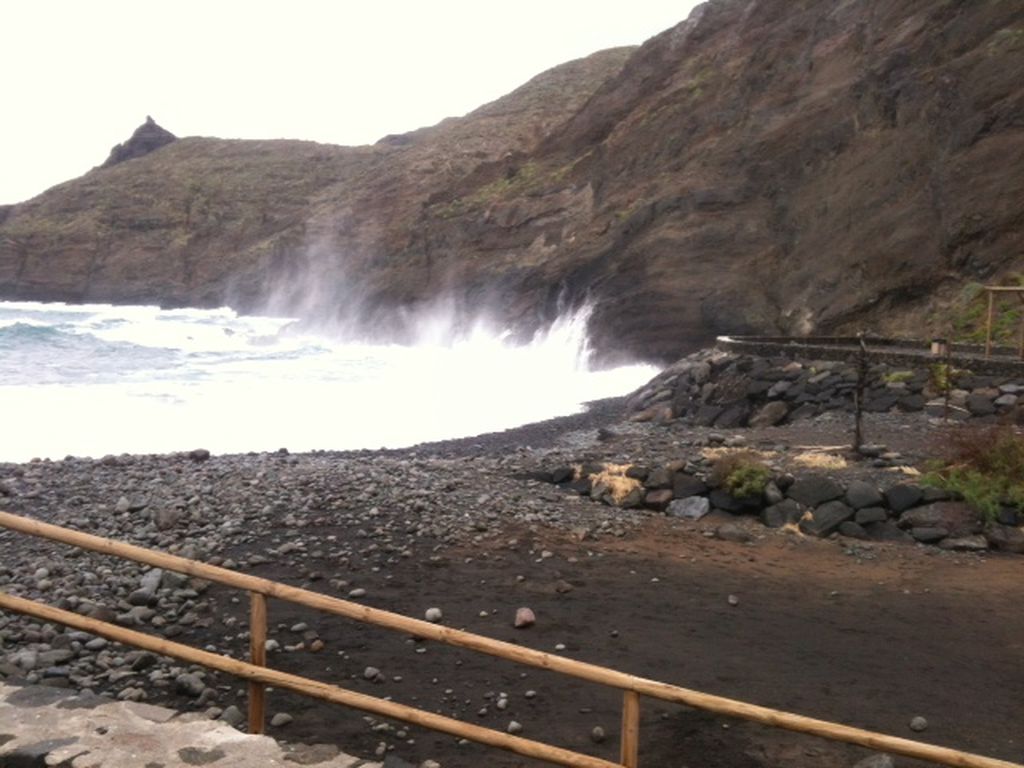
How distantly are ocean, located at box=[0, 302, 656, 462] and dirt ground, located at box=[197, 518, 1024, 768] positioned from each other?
1103 centimetres

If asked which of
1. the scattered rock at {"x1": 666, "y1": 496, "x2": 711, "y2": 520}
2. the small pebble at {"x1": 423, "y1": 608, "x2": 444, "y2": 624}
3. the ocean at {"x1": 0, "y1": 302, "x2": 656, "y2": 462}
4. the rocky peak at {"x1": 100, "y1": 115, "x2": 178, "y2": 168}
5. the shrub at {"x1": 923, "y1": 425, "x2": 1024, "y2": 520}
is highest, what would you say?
the rocky peak at {"x1": 100, "y1": 115, "x2": 178, "y2": 168}

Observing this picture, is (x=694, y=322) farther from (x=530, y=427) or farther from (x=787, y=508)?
(x=787, y=508)

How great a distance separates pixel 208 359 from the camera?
40.0 meters

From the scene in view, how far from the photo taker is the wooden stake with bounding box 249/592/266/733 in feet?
15.9

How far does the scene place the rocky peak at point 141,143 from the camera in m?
110

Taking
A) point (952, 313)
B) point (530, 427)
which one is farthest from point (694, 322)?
point (530, 427)

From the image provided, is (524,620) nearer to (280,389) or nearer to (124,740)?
(124,740)

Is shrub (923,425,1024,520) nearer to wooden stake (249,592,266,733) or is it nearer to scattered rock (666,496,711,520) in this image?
scattered rock (666,496,711,520)

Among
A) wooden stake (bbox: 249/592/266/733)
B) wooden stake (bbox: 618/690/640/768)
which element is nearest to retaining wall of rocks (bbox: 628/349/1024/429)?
wooden stake (bbox: 618/690/640/768)

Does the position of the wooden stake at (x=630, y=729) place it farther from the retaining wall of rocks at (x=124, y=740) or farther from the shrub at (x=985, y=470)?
the shrub at (x=985, y=470)

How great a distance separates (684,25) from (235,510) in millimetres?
40180

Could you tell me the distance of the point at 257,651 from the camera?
16.1 ft

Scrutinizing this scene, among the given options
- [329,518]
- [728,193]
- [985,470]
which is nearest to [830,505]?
[985,470]

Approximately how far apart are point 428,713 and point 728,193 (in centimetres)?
2812
